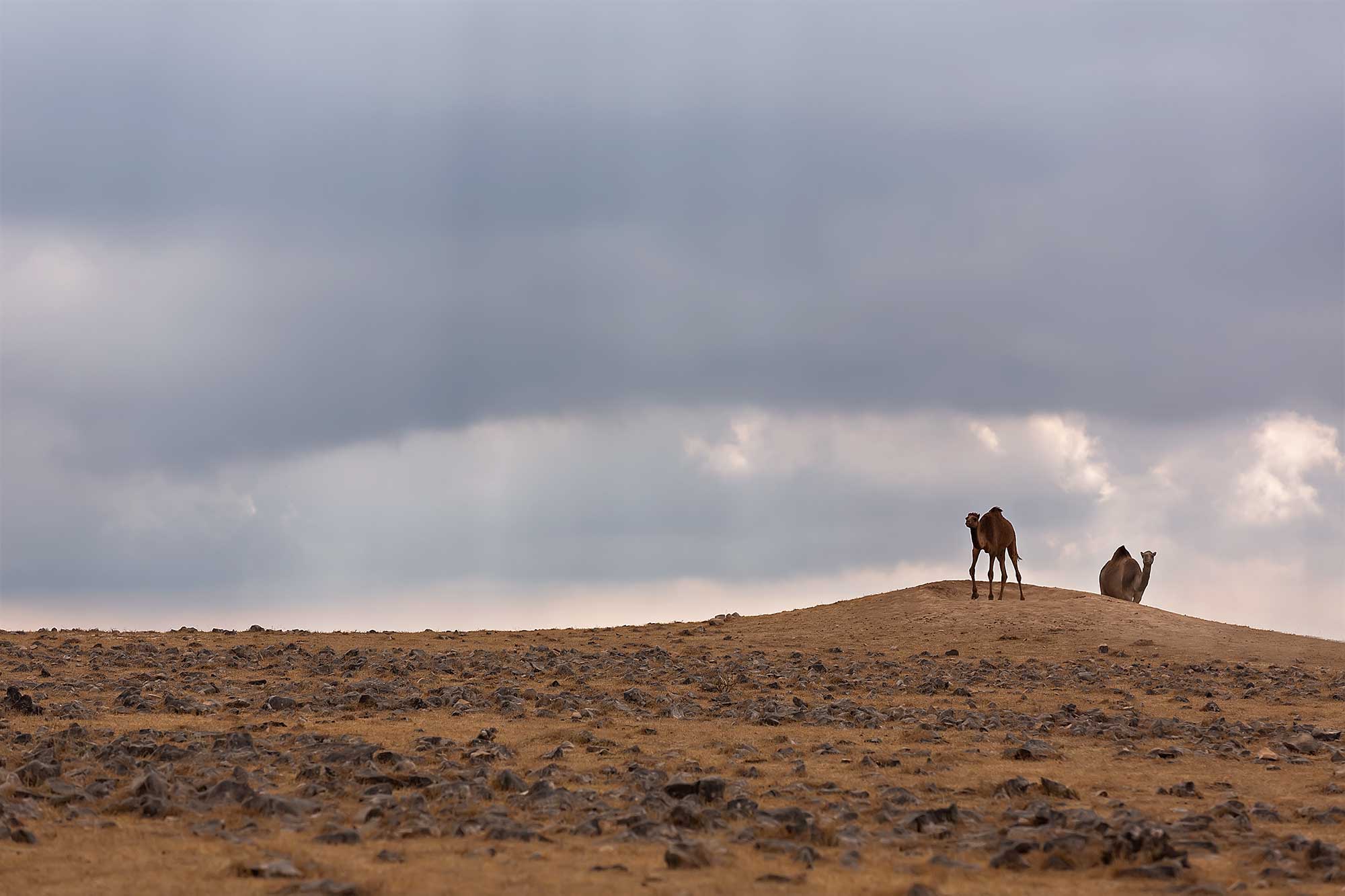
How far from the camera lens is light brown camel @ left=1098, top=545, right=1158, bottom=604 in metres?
51.0

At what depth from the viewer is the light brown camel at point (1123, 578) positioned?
5100cm

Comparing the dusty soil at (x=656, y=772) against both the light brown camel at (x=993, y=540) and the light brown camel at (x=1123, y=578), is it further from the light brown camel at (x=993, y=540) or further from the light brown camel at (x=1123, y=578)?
the light brown camel at (x=1123, y=578)

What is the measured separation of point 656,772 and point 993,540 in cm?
2848

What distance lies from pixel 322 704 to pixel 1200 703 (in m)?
17.9

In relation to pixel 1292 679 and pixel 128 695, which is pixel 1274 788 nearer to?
pixel 1292 679

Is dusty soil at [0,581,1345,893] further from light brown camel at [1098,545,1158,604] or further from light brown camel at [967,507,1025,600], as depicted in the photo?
light brown camel at [1098,545,1158,604]

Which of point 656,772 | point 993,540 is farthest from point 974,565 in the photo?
point 656,772

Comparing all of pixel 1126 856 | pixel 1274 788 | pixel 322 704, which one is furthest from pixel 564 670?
pixel 1126 856

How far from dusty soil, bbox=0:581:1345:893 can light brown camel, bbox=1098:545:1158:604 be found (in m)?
19.2

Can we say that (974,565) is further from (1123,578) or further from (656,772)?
(656,772)

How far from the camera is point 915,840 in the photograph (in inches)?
460

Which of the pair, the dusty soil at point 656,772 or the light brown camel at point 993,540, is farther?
the light brown camel at point 993,540

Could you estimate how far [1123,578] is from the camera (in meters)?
51.1

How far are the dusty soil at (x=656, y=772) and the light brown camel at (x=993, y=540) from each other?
8925 millimetres
